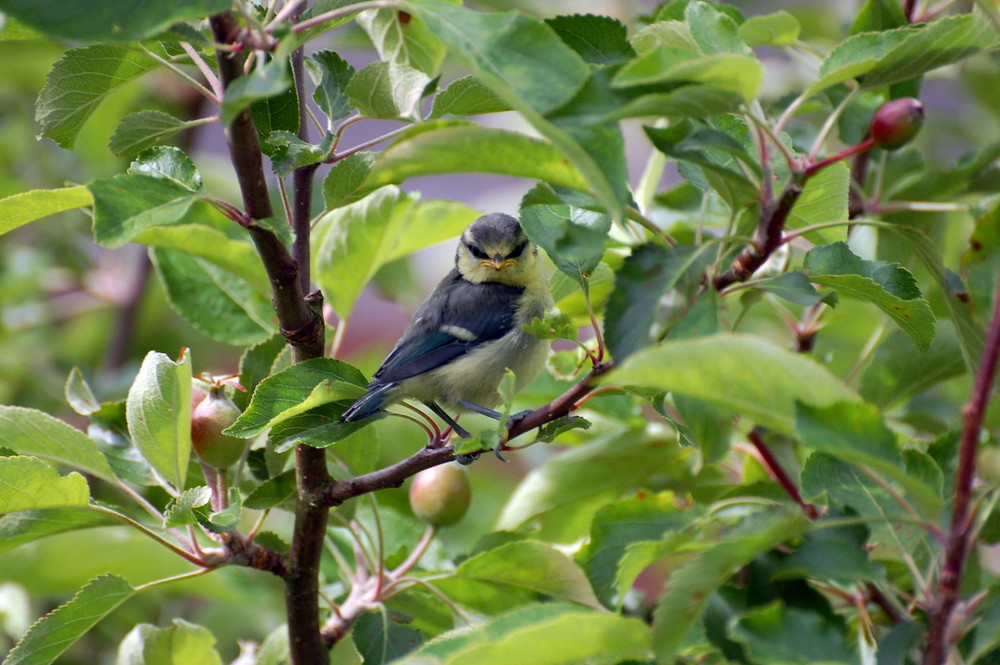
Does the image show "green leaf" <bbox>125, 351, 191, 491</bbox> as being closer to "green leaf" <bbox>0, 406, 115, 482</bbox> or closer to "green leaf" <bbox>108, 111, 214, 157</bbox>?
"green leaf" <bbox>0, 406, 115, 482</bbox>

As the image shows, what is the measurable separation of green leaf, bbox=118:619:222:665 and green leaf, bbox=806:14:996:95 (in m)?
1.26

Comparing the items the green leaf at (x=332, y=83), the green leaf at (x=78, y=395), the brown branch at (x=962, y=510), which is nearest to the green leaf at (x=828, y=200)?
the brown branch at (x=962, y=510)

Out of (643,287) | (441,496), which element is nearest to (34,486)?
(441,496)

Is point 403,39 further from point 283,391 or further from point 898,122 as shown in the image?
point 898,122

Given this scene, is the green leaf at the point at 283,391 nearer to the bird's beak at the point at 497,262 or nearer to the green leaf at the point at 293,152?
the green leaf at the point at 293,152

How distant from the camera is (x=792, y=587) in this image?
1194mm

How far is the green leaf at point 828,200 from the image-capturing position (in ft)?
4.65

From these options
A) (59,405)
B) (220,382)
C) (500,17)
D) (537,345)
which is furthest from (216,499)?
(59,405)

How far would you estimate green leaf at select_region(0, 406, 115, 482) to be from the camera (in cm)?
142

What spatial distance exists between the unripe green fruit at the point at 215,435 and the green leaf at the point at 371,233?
0.29m

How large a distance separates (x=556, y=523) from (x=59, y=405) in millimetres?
1745

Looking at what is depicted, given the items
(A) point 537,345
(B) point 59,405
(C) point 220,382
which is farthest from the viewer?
(B) point 59,405

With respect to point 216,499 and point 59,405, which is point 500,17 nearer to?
point 216,499

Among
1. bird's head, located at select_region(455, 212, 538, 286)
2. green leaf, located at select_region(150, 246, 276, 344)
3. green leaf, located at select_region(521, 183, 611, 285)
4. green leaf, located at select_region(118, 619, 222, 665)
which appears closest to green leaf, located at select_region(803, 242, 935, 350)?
green leaf, located at select_region(521, 183, 611, 285)
